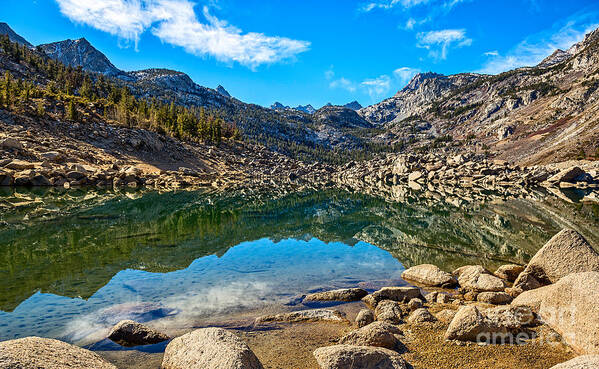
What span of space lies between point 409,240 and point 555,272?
1317cm

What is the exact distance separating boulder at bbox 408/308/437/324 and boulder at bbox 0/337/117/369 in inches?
347

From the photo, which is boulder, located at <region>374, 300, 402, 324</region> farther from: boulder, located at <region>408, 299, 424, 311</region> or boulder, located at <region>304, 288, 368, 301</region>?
boulder, located at <region>304, 288, 368, 301</region>

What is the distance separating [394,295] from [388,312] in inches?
74.3

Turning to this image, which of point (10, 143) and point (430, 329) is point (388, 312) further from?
point (10, 143)

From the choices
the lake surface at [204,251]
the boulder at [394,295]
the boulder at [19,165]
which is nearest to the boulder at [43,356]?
the lake surface at [204,251]

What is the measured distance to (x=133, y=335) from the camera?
9055 mm

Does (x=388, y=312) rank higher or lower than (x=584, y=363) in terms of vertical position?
lower

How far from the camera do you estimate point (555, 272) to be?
1218cm

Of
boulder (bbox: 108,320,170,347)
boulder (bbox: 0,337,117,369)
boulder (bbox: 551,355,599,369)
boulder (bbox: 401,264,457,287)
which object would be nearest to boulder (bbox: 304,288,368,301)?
boulder (bbox: 401,264,457,287)

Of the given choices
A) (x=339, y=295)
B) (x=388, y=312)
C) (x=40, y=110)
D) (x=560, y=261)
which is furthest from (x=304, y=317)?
(x=40, y=110)

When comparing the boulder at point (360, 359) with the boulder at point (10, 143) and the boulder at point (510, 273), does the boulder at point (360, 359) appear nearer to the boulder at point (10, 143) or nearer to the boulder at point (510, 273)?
the boulder at point (510, 273)

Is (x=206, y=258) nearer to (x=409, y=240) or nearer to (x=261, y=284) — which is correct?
(x=261, y=284)

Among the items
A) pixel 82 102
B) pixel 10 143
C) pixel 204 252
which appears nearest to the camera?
pixel 204 252

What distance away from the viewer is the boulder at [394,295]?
12.5 metres
